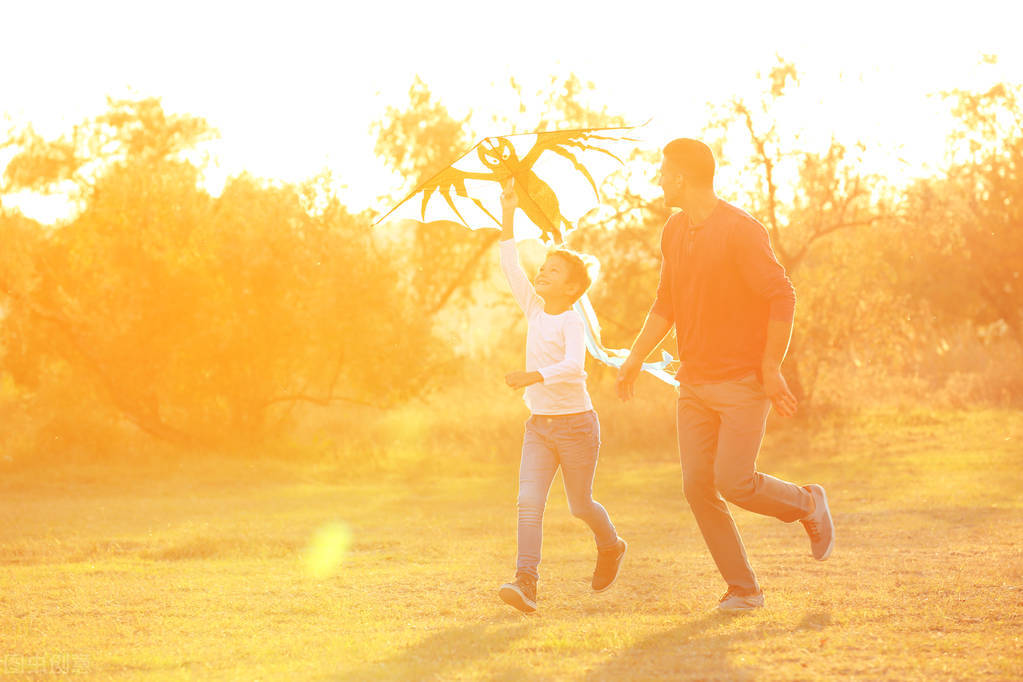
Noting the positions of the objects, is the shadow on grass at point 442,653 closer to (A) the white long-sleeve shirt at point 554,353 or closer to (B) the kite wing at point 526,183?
(A) the white long-sleeve shirt at point 554,353

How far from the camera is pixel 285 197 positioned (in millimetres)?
19750

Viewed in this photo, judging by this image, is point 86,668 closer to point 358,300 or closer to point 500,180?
point 500,180

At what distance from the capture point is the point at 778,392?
6043mm

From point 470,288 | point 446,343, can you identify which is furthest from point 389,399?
point 470,288

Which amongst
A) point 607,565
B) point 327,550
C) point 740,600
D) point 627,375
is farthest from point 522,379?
point 327,550

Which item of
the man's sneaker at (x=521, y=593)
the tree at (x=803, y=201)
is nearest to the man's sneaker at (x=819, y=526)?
the man's sneaker at (x=521, y=593)

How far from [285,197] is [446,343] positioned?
3.46 m

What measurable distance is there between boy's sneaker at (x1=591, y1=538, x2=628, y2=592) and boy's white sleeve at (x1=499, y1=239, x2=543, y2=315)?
1453mm

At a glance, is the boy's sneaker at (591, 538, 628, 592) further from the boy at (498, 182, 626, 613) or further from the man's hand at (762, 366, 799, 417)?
the man's hand at (762, 366, 799, 417)

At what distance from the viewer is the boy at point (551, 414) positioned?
6859mm

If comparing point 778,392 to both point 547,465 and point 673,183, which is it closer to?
point 673,183

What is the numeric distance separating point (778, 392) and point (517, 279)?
1.69m

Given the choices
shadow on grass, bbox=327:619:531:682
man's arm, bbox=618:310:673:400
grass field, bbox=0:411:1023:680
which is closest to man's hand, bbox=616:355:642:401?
man's arm, bbox=618:310:673:400

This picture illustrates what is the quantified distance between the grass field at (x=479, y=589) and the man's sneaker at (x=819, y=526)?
321mm
